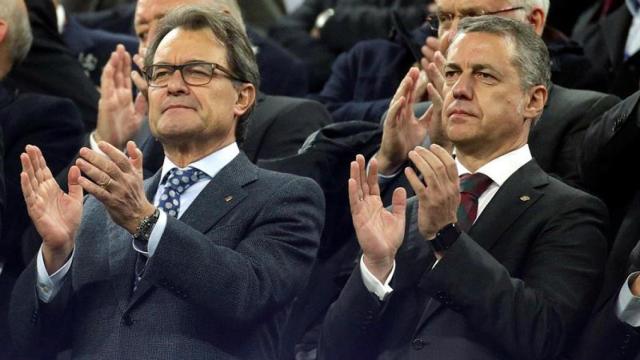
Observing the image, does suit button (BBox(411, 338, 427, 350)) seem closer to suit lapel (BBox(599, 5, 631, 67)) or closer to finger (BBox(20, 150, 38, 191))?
finger (BBox(20, 150, 38, 191))

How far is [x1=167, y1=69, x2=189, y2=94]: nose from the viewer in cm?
366

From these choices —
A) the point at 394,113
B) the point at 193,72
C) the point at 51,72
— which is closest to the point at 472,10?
the point at 394,113

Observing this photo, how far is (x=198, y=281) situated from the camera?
3262mm

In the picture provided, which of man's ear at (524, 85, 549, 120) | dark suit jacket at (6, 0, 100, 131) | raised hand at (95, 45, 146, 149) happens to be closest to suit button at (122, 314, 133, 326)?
raised hand at (95, 45, 146, 149)

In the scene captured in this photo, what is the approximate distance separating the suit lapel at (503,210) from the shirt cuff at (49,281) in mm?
886

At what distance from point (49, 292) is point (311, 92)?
107 inches

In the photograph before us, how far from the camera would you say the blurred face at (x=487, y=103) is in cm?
358

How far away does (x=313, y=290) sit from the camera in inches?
163

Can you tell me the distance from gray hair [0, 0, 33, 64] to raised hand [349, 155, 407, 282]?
1.66 m

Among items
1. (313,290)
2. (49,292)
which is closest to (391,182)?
(313,290)

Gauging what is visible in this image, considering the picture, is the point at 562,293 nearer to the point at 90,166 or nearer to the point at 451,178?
the point at 451,178

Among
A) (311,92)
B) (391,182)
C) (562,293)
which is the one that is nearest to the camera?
(562,293)

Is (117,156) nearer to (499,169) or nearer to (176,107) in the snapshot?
(176,107)

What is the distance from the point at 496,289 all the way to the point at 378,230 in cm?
31
